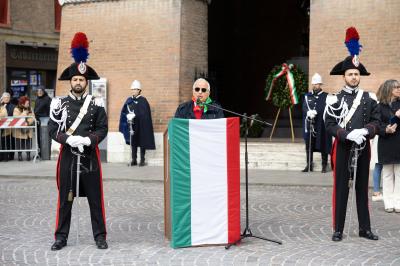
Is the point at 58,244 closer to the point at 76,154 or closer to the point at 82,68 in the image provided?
the point at 76,154

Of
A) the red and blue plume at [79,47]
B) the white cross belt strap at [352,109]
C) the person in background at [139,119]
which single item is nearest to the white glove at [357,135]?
the white cross belt strap at [352,109]

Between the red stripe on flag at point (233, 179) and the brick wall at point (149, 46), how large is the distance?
9.22m

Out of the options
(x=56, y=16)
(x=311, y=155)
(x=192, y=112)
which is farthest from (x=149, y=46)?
(x=56, y=16)

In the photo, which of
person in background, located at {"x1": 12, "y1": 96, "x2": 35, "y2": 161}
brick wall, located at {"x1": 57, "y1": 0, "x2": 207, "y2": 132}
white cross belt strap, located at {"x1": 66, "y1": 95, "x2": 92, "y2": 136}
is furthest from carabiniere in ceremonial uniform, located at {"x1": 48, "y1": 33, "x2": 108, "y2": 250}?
person in background, located at {"x1": 12, "y1": 96, "x2": 35, "y2": 161}

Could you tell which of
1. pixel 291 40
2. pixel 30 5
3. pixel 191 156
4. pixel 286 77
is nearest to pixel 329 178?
pixel 286 77

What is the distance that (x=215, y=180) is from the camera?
7070mm

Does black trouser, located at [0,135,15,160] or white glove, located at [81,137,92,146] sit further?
black trouser, located at [0,135,15,160]

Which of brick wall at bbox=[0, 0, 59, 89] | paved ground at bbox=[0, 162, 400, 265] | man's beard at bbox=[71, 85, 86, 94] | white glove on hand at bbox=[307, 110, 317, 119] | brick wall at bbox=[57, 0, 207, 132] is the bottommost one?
paved ground at bbox=[0, 162, 400, 265]

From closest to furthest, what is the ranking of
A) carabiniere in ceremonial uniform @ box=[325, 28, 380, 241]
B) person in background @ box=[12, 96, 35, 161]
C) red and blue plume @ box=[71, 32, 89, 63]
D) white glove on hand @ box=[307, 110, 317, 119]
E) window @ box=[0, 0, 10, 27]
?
red and blue plume @ box=[71, 32, 89, 63] → carabiniere in ceremonial uniform @ box=[325, 28, 380, 241] → white glove on hand @ box=[307, 110, 317, 119] → person in background @ box=[12, 96, 35, 161] → window @ box=[0, 0, 10, 27]

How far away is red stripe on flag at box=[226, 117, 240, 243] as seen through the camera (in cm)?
710

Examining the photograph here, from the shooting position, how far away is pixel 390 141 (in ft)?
31.3

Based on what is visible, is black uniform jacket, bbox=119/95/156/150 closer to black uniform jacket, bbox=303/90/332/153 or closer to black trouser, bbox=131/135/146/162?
black trouser, bbox=131/135/146/162

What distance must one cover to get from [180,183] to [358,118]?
7.21 ft

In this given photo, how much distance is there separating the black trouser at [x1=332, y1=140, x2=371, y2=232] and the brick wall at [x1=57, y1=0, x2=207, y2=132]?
9.04m
